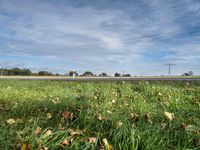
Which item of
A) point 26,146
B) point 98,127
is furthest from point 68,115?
point 26,146

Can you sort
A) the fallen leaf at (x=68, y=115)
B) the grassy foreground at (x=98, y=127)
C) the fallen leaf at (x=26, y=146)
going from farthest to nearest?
the fallen leaf at (x=68, y=115) < the grassy foreground at (x=98, y=127) < the fallen leaf at (x=26, y=146)

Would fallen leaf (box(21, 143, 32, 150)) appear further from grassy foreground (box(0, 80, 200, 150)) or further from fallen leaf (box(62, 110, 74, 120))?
fallen leaf (box(62, 110, 74, 120))

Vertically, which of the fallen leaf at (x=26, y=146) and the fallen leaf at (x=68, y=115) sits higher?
the fallen leaf at (x=68, y=115)

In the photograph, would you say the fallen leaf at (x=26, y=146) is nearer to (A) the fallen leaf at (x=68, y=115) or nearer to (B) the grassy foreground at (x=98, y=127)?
(B) the grassy foreground at (x=98, y=127)

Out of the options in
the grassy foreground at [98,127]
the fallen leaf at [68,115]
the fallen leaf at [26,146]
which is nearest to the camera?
the fallen leaf at [26,146]

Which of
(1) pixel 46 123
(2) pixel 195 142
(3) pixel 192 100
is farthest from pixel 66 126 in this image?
(3) pixel 192 100

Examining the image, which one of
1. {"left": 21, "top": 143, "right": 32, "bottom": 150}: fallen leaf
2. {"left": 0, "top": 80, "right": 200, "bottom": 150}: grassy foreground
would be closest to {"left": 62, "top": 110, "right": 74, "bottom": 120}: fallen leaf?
{"left": 0, "top": 80, "right": 200, "bottom": 150}: grassy foreground

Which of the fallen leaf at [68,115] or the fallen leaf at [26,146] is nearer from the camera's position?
the fallen leaf at [26,146]

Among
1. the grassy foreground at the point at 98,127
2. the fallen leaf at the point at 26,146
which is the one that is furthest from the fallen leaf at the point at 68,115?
the fallen leaf at the point at 26,146

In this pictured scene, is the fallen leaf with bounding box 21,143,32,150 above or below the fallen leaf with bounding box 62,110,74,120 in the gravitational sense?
below

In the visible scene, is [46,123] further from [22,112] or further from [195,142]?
[195,142]

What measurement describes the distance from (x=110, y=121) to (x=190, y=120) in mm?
1465

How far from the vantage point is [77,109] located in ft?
18.0

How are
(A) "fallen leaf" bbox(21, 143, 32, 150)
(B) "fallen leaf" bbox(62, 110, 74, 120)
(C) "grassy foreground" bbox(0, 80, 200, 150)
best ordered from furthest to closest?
(B) "fallen leaf" bbox(62, 110, 74, 120) → (C) "grassy foreground" bbox(0, 80, 200, 150) → (A) "fallen leaf" bbox(21, 143, 32, 150)
